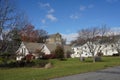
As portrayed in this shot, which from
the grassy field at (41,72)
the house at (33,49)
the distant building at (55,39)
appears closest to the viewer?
the grassy field at (41,72)

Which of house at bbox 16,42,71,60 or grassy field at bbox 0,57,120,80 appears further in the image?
house at bbox 16,42,71,60

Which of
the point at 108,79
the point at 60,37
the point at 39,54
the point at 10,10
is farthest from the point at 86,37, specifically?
the point at 60,37

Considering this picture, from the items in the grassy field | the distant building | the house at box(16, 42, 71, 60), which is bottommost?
the grassy field

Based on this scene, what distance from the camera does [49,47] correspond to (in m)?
78.1

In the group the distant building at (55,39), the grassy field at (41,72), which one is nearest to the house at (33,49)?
the grassy field at (41,72)

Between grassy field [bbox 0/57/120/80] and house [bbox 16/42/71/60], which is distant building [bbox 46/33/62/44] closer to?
house [bbox 16/42/71/60]

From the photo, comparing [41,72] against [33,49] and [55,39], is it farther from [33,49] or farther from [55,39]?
[55,39]

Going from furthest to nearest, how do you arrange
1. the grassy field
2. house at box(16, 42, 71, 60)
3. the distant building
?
the distant building → house at box(16, 42, 71, 60) → the grassy field

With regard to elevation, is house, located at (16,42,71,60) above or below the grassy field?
above

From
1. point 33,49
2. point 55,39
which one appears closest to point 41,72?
point 33,49

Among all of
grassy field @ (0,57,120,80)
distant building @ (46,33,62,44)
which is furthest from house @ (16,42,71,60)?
distant building @ (46,33,62,44)

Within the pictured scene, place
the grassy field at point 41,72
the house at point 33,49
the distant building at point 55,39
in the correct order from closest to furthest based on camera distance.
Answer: the grassy field at point 41,72, the house at point 33,49, the distant building at point 55,39

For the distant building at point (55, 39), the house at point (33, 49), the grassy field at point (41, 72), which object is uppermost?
the distant building at point (55, 39)

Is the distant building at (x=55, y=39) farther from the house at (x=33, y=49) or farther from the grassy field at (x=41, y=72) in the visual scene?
the grassy field at (x=41, y=72)
